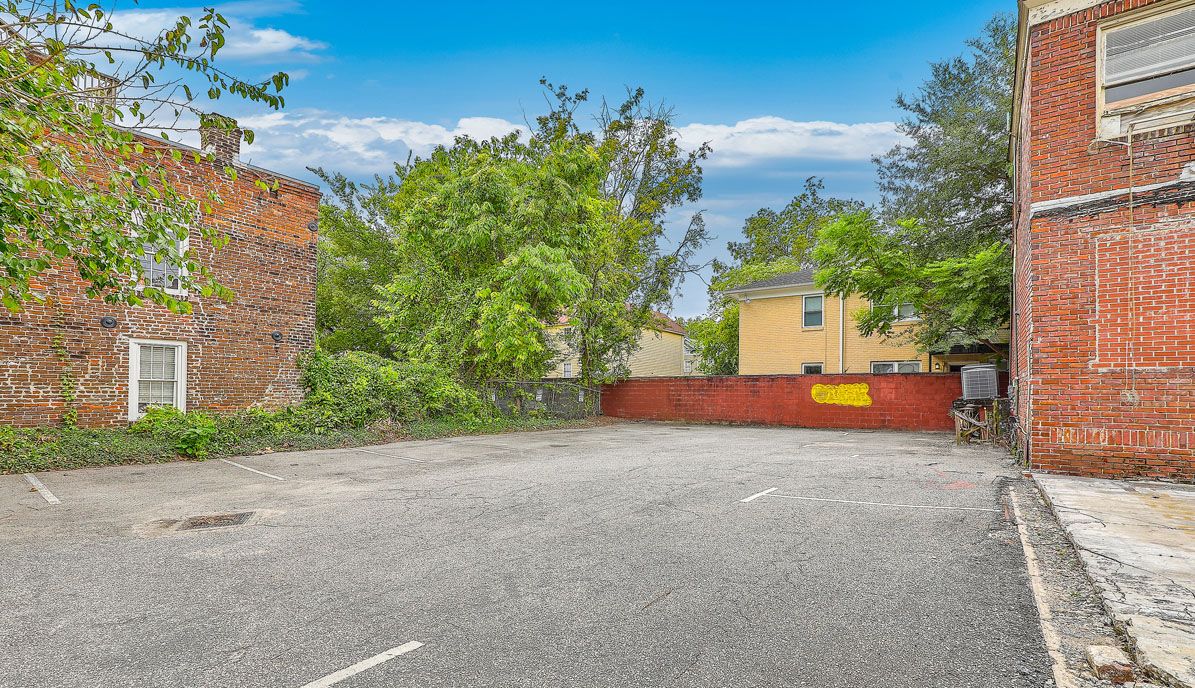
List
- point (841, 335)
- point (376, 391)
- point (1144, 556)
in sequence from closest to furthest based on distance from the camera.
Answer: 1. point (1144, 556)
2. point (376, 391)
3. point (841, 335)

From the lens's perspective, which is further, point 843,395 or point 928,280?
point 843,395

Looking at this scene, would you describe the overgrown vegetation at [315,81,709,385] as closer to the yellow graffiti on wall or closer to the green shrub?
the green shrub

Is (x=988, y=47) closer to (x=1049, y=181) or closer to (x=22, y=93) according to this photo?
(x=1049, y=181)

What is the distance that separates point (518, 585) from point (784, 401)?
56.1 ft

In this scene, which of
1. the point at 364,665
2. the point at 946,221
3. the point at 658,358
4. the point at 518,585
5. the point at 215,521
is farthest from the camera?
the point at 658,358

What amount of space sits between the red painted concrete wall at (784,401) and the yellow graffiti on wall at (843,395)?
0.11 metres

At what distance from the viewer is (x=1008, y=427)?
1224 centimetres

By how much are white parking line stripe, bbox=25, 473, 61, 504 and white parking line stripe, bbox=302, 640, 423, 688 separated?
6.38 m

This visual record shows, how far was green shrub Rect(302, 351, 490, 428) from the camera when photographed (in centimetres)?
1370

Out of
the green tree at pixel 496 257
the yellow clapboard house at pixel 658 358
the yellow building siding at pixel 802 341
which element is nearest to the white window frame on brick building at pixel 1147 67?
the green tree at pixel 496 257

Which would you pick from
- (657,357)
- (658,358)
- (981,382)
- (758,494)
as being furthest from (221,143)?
(658,358)

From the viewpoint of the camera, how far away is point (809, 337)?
2367 cm

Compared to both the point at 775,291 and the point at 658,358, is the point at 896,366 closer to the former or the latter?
the point at 775,291

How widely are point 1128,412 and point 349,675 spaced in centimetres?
891
